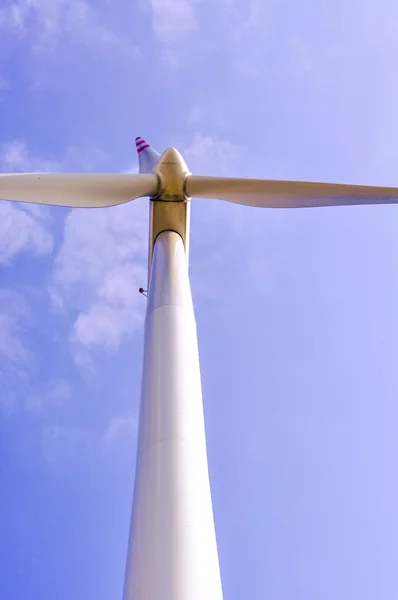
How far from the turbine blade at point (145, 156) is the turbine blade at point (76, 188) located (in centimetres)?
492

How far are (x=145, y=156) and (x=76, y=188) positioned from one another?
7062 mm

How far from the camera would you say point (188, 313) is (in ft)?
36.1

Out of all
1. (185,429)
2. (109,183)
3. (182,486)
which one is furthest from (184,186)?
(182,486)

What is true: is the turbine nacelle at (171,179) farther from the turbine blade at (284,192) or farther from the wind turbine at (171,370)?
the turbine blade at (284,192)

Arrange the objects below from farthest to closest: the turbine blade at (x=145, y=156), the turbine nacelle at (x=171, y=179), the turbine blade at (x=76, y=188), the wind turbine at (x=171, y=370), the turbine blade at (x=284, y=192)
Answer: the turbine blade at (x=145, y=156) → the turbine nacelle at (x=171, y=179) → the turbine blade at (x=284, y=192) → the turbine blade at (x=76, y=188) → the wind turbine at (x=171, y=370)

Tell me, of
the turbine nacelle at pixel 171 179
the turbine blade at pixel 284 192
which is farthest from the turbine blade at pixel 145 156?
the turbine blade at pixel 284 192

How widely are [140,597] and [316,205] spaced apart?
1054cm

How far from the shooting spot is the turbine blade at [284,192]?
46.4 ft

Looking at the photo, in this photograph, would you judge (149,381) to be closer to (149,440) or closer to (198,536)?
(149,440)

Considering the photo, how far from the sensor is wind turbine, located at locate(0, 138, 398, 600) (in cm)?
671

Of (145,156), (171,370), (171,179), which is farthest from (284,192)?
(145,156)

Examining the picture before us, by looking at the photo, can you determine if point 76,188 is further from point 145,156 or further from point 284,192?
point 145,156

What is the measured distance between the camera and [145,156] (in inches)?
806

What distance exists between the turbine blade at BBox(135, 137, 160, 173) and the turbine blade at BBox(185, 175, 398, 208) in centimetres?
479
